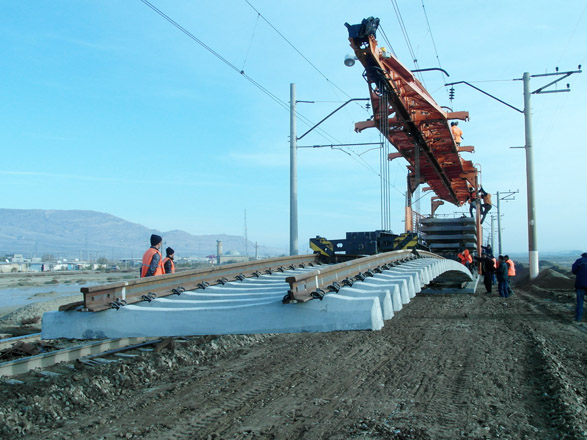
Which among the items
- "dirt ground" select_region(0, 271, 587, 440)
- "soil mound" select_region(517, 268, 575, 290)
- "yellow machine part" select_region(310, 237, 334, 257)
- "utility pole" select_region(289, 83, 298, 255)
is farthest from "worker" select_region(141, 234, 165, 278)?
"soil mound" select_region(517, 268, 575, 290)

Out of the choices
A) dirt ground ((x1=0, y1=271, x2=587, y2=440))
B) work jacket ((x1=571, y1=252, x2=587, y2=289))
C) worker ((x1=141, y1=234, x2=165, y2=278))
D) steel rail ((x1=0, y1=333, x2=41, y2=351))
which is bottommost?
dirt ground ((x1=0, y1=271, x2=587, y2=440))

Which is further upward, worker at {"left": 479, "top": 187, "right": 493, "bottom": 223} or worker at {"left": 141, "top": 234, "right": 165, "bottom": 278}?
worker at {"left": 479, "top": 187, "right": 493, "bottom": 223}

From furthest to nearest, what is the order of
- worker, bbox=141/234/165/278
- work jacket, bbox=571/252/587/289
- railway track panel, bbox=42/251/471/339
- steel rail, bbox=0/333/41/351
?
work jacket, bbox=571/252/587/289
steel rail, bbox=0/333/41/351
worker, bbox=141/234/165/278
railway track panel, bbox=42/251/471/339

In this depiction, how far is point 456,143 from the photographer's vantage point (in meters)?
17.7

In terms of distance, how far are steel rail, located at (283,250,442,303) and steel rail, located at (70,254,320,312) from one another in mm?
1752

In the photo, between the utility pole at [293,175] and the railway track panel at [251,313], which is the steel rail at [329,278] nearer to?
the railway track panel at [251,313]

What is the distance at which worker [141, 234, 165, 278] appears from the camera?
270 inches

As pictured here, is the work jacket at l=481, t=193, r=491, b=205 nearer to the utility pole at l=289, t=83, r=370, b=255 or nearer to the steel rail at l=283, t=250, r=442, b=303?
the utility pole at l=289, t=83, r=370, b=255

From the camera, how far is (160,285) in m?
5.66

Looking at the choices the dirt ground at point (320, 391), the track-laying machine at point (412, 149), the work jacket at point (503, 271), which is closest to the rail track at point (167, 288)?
the dirt ground at point (320, 391)

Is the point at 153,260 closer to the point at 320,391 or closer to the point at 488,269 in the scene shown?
the point at 320,391

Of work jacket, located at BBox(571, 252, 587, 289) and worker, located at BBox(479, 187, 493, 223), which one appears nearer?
work jacket, located at BBox(571, 252, 587, 289)

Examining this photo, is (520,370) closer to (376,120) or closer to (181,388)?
(181,388)

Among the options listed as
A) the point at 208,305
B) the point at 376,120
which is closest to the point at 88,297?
the point at 208,305
